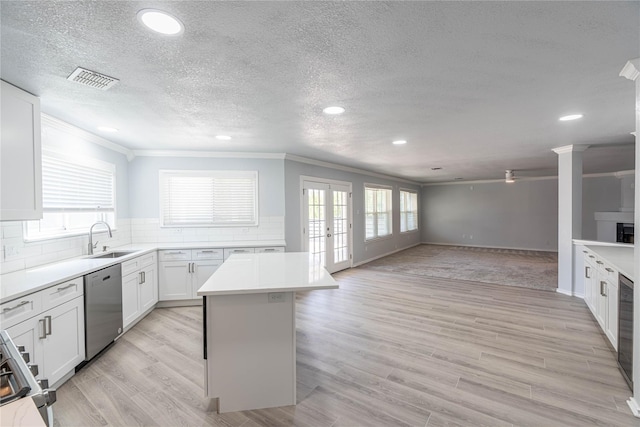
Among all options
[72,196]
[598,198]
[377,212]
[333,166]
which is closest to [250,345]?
[72,196]

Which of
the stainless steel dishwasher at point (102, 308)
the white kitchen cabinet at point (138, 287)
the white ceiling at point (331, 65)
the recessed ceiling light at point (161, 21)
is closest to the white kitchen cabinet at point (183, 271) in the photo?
the white kitchen cabinet at point (138, 287)

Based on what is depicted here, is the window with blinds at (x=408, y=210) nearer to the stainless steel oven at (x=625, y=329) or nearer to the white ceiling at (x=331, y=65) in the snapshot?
the white ceiling at (x=331, y=65)

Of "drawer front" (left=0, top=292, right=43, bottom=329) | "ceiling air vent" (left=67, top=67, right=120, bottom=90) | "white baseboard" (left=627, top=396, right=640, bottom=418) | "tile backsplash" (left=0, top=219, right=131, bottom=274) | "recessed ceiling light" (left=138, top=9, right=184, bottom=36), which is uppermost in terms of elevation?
"ceiling air vent" (left=67, top=67, right=120, bottom=90)

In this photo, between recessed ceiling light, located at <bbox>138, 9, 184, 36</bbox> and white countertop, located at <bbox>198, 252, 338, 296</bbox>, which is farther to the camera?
white countertop, located at <bbox>198, 252, 338, 296</bbox>


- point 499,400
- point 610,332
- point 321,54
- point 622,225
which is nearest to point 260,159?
point 321,54

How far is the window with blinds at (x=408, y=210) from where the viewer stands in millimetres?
9508

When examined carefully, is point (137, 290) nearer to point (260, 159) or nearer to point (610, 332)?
point (260, 159)

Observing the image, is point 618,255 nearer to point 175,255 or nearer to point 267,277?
point 267,277

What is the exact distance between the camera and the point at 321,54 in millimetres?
1735

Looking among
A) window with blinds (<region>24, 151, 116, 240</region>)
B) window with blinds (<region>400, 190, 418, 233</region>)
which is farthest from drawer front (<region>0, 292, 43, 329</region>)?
window with blinds (<region>400, 190, 418, 233</region>)

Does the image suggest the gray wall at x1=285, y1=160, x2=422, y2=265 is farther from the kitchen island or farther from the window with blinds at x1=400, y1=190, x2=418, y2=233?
the kitchen island

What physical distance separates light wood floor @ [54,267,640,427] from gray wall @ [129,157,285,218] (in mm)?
1690

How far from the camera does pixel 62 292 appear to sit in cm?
233

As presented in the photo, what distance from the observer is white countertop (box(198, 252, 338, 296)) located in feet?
6.31
